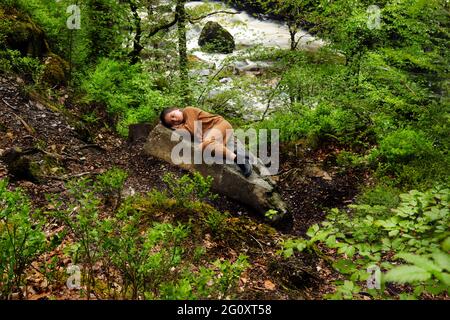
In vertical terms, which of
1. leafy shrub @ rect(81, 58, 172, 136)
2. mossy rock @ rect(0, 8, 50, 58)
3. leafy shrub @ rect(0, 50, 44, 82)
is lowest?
leafy shrub @ rect(81, 58, 172, 136)

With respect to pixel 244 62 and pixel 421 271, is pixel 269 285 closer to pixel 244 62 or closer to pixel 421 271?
pixel 421 271

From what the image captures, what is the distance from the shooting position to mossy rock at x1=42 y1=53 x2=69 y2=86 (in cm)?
865

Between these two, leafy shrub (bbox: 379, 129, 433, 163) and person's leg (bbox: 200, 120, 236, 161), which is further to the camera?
leafy shrub (bbox: 379, 129, 433, 163)

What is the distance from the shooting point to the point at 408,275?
1.40m

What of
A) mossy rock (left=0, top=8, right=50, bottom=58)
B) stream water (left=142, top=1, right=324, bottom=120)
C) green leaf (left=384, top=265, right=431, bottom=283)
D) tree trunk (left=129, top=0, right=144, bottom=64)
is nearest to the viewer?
green leaf (left=384, top=265, right=431, bottom=283)

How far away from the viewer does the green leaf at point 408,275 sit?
1372 millimetres

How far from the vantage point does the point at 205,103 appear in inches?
470

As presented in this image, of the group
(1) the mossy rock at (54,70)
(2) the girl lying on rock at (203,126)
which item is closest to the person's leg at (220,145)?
(2) the girl lying on rock at (203,126)

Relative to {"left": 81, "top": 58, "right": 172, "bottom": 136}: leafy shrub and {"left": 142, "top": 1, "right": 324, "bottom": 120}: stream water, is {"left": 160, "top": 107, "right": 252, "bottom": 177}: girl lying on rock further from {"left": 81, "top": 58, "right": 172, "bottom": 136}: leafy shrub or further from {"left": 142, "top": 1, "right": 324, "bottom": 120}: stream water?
{"left": 142, "top": 1, "right": 324, "bottom": 120}: stream water

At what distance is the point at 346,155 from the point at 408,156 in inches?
50.8

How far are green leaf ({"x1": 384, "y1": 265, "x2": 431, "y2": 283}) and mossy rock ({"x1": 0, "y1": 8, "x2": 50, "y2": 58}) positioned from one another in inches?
353

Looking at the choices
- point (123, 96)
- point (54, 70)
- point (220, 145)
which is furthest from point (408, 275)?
point (54, 70)

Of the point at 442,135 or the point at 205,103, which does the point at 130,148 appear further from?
the point at 442,135
